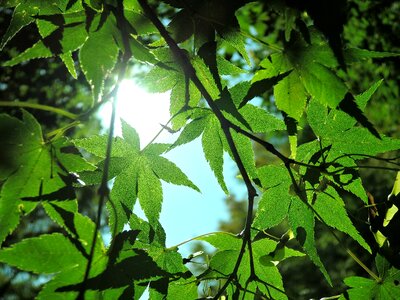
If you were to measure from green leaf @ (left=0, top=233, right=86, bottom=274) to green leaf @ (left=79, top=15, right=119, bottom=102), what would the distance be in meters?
0.24

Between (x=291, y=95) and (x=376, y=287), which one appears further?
(x=376, y=287)

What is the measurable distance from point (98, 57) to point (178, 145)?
14.4 inches

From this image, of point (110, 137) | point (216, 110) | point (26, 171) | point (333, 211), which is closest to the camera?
point (110, 137)

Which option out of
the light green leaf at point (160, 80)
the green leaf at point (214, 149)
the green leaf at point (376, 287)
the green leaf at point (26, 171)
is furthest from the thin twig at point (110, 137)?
the green leaf at point (376, 287)

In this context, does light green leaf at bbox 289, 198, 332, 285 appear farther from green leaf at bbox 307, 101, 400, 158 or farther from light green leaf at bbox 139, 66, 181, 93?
light green leaf at bbox 139, 66, 181, 93

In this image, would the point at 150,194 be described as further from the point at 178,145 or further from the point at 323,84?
the point at 323,84

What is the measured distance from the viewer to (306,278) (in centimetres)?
1209

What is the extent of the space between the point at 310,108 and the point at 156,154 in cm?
40

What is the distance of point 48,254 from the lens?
666 mm

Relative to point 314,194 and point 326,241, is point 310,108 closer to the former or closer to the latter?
point 314,194

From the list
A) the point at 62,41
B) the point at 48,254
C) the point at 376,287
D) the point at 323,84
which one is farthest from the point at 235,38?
the point at 376,287

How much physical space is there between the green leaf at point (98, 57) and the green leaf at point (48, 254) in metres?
0.24

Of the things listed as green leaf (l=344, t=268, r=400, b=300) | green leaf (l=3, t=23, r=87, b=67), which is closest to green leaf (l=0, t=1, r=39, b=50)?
green leaf (l=3, t=23, r=87, b=67)

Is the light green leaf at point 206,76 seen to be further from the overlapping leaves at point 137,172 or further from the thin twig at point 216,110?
the overlapping leaves at point 137,172
